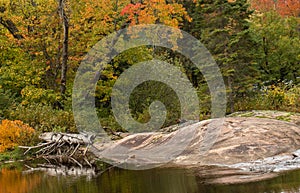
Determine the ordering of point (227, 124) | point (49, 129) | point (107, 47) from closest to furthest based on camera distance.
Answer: point (227, 124)
point (49, 129)
point (107, 47)

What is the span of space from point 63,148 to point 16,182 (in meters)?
4.63

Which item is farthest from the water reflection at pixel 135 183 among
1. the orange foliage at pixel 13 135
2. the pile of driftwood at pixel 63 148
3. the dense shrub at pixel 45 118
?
the dense shrub at pixel 45 118

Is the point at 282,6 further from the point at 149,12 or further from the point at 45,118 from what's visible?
the point at 45,118

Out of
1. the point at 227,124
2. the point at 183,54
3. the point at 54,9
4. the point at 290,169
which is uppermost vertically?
the point at 54,9

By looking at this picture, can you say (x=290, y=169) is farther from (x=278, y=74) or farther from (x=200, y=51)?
(x=278, y=74)

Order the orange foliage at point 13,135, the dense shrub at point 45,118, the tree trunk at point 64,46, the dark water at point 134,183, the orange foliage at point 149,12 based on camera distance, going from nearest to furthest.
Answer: the dark water at point 134,183
the orange foliage at point 13,135
the dense shrub at point 45,118
the tree trunk at point 64,46
the orange foliage at point 149,12

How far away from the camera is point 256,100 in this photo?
20.1m

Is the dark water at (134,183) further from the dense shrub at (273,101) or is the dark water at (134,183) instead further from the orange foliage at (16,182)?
the dense shrub at (273,101)

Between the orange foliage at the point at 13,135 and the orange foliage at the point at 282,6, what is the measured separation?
28.7m

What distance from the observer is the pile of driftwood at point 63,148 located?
14633 mm

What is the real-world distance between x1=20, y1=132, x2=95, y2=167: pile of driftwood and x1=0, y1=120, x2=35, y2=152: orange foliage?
69 cm

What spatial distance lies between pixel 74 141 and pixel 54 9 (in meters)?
Answer: 9.56

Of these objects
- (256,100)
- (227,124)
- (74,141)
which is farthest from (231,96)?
(74,141)

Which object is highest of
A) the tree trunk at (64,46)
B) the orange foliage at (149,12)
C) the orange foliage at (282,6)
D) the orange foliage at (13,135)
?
the orange foliage at (282,6)
